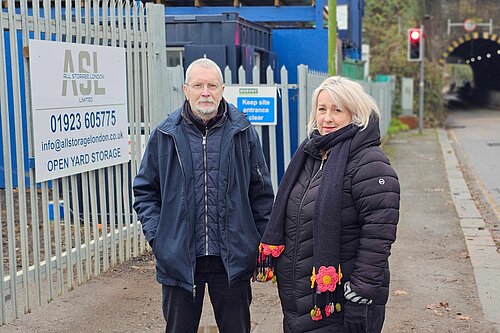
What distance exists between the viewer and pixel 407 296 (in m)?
6.01

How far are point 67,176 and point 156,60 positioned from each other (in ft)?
6.45

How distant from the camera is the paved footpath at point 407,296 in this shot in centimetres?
523

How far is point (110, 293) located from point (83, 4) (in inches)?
90.5

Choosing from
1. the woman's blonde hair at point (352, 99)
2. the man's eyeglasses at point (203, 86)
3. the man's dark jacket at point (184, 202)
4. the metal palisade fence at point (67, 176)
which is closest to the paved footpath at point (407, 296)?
the metal palisade fence at point (67, 176)

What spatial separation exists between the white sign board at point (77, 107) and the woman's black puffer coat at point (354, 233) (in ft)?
7.35

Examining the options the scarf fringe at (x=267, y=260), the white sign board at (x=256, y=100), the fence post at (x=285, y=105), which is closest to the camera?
the scarf fringe at (x=267, y=260)

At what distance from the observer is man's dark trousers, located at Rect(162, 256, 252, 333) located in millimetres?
3785

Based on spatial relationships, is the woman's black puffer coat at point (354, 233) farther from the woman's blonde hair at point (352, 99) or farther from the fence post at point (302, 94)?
the fence post at point (302, 94)

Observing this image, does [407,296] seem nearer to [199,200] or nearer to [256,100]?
[256,100]

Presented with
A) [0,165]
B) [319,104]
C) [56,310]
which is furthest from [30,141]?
[319,104]

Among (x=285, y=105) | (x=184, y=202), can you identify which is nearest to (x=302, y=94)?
(x=285, y=105)

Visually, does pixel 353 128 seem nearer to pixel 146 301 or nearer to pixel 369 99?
pixel 369 99

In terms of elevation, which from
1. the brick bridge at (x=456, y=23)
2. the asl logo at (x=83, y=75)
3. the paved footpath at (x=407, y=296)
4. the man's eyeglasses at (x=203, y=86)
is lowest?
the paved footpath at (x=407, y=296)

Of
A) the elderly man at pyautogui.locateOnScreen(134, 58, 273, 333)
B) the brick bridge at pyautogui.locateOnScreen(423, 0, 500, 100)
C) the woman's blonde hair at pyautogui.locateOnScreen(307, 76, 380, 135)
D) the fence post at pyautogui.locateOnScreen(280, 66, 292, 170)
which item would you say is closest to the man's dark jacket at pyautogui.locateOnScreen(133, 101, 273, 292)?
the elderly man at pyautogui.locateOnScreen(134, 58, 273, 333)
